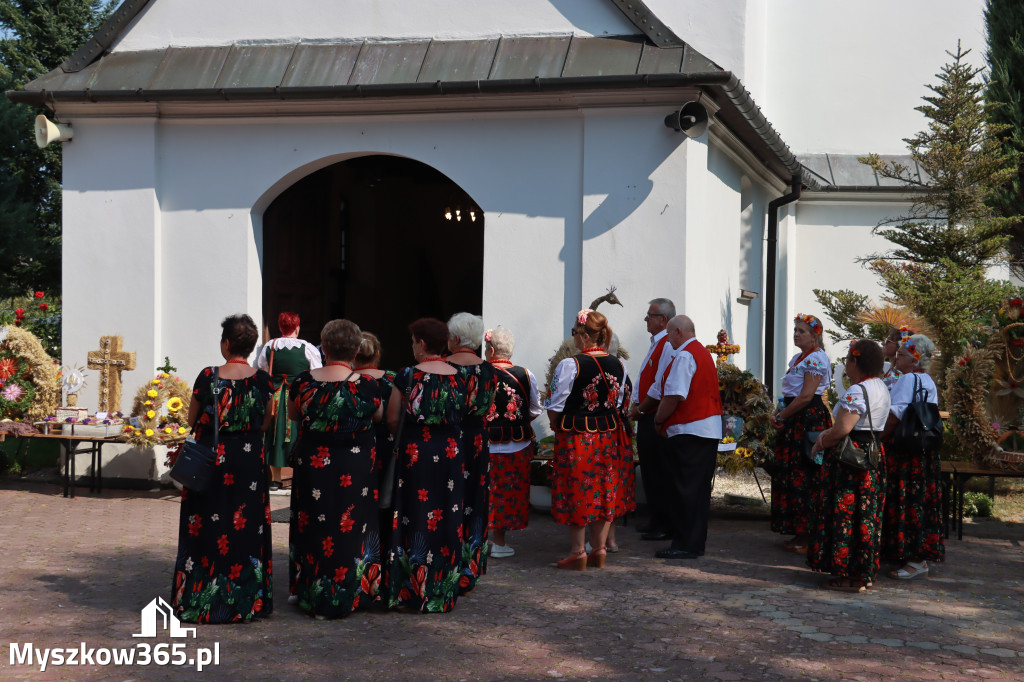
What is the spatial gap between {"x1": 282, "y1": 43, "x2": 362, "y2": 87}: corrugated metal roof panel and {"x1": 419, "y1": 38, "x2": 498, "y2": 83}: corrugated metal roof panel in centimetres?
78

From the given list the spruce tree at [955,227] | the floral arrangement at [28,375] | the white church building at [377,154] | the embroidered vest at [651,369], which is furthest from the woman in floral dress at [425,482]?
A: the spruce tree at [955,227]

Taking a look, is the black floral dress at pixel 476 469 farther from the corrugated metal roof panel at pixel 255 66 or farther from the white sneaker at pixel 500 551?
the corrugated metal roof panel at pixel 255 66

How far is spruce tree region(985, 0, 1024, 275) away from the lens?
535 inches

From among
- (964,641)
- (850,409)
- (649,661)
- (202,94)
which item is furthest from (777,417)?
(202,94)

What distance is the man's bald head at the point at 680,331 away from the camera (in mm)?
7605

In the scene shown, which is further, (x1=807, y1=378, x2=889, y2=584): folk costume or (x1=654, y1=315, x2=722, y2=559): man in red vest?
(x1=654, y1=315, x2=722, y2=559): man in red vest

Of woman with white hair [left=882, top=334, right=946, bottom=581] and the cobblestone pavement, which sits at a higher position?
woman with white hair [left=882, top=334, right=946, bottom=581]

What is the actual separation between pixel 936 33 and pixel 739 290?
704cm

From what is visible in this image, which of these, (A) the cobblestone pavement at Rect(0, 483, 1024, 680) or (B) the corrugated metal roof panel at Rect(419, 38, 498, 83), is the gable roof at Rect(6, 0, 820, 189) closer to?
(B) the corrugated metal roof panel at Rect(419, 38, 498, 83)

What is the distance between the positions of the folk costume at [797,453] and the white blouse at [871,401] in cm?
97

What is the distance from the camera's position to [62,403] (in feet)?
35.2

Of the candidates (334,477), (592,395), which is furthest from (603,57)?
(334,477)

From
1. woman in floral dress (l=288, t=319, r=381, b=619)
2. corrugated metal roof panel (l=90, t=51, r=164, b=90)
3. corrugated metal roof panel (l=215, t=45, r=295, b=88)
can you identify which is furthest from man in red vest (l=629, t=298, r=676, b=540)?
corrugated metal roof panel (l=90, t=51, r=164, b=90)

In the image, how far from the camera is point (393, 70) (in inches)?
396
